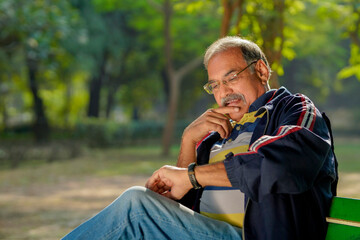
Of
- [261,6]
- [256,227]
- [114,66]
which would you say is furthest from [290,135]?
[114,66]

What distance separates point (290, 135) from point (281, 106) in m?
0.43

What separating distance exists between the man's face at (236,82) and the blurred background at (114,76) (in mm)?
1383

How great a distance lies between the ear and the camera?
2.83 meters

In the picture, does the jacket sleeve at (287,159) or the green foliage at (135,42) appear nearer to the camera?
the jacket sleeve at (287,159)

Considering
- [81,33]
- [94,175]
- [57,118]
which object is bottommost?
[57,118]

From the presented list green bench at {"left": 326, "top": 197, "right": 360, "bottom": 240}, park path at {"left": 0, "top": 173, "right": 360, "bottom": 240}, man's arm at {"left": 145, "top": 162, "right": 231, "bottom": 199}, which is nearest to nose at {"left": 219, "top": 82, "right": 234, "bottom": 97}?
man's arm at {"left": 145, "top": 162, "right": 231, "bottom": 199}

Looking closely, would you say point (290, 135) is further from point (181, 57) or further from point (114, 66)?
point (114, 66)

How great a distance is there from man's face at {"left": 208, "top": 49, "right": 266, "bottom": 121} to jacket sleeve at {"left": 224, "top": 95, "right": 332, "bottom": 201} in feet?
2.01

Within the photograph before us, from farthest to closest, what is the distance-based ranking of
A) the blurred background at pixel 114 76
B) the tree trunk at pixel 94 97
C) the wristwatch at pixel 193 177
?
1. the tree trunk at pixel 94 97
2. the blurred background at pixel 114 76
3. the wristwatch at pixel 193 177

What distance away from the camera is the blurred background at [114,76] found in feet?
26.0

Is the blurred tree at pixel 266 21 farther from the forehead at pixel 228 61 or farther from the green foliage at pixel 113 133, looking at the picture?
the green foliage at pixel 113 133

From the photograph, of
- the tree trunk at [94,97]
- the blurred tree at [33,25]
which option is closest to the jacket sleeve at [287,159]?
the blurred tree at [33,25]

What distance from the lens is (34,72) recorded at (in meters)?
22.8

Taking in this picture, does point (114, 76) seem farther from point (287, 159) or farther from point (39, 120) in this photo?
point (287, 159)
